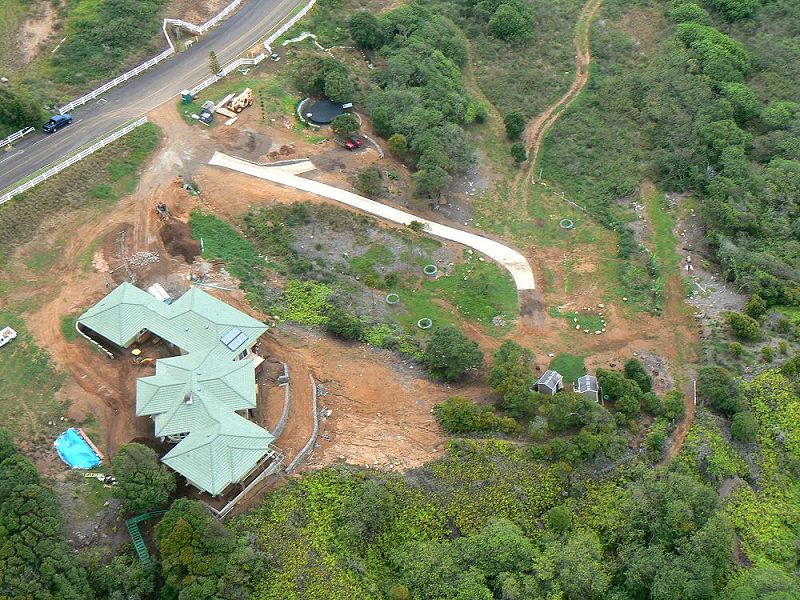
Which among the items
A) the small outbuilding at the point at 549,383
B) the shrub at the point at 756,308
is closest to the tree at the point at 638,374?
the small outbuilding at the point at 549,383

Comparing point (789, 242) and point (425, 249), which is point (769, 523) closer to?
point (789, 242)

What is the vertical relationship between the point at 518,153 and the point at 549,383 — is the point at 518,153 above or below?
above

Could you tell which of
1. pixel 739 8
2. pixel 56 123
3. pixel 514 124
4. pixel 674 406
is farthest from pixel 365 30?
pixel 674 406

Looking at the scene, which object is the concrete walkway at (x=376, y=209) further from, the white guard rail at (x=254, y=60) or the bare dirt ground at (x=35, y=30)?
the bare dirt ground at (x=35, y=30)

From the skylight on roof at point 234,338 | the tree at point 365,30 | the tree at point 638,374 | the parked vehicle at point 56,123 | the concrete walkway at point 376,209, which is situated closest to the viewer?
the skylight on roof at point 234,338

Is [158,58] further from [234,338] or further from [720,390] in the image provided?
[720,390]

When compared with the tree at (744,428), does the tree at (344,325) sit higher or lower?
higher
